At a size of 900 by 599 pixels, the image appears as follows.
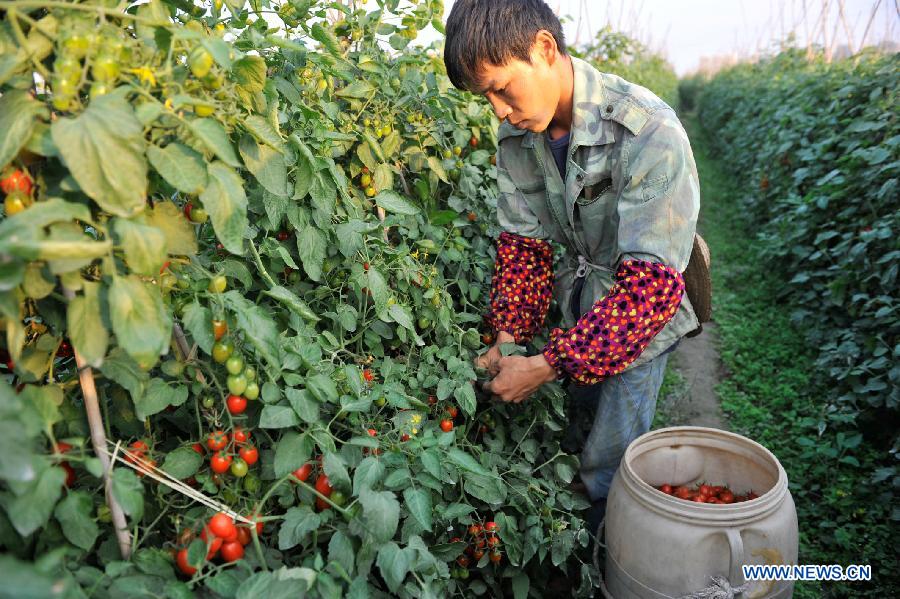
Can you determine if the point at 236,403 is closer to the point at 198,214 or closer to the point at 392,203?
the point at 198,214

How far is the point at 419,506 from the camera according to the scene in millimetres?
1185

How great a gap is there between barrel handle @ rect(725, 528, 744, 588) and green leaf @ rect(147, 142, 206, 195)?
4.07 ft

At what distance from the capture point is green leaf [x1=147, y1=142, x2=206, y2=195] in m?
0.93

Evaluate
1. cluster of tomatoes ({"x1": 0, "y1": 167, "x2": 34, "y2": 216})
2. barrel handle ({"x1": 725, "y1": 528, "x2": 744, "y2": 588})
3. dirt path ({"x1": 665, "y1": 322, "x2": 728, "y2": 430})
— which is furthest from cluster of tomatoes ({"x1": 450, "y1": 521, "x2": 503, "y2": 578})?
dirt path ({"x1": 665, "y1": 322, "x2": 728, "y2": 430})

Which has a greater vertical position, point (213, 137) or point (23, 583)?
point (213, 137)

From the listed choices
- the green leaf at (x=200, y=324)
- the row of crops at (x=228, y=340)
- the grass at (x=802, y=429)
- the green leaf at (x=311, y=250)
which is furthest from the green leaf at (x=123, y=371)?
the grass at (x=802, y=429)

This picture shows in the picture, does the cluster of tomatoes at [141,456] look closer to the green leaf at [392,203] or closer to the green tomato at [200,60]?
the green tomato at [200,60]

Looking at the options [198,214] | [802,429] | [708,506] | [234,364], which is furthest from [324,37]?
[802,429]

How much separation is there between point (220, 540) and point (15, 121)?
2.22ft

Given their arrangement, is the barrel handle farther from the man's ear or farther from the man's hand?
the man's ear

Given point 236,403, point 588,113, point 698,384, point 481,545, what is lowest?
point 698,384

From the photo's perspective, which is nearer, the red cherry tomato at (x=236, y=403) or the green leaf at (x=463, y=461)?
the red cherry tomato at (x=236, y=403)

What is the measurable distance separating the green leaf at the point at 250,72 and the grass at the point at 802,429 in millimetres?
1979

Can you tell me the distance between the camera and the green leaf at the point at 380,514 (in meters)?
1.10
